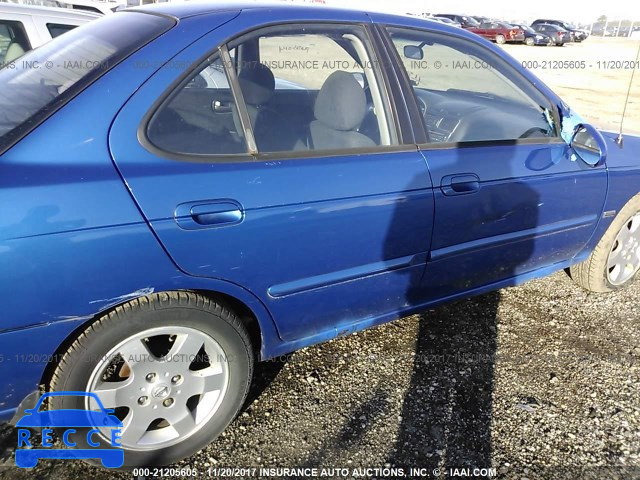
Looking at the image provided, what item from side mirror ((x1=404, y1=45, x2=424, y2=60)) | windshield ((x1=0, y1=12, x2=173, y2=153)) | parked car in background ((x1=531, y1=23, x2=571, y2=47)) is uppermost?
windshield ((x1=0, y1=12, x2=173, y2=153))

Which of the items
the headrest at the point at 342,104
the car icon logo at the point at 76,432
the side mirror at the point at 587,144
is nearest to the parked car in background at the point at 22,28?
the headrest at the point at 342,104

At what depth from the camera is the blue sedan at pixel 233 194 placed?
1667 millimetres

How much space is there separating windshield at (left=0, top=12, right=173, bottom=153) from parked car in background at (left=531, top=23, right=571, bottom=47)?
38.2 metres

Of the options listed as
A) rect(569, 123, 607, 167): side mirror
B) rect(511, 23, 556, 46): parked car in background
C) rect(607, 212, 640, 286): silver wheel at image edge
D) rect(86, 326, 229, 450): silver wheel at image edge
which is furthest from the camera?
rect(511, 23, 556, 46): parked car in background

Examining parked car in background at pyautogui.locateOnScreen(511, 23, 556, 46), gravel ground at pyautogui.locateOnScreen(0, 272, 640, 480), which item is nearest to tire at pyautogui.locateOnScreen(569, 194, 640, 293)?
gravel ground at pyautogui.locateOnScreen(0, 272, 640, 480)

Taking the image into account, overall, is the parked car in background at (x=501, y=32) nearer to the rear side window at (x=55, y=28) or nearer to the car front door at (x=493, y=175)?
the rear side window at (x=55, y=28)

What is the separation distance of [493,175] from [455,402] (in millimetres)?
1088

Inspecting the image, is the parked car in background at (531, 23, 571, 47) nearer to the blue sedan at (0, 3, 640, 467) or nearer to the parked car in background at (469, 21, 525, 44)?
the parked car in background at (469, 21, 525, 44)

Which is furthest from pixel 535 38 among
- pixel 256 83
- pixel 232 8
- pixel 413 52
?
pixel 232 8

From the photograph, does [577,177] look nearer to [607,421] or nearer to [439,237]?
[439,237]

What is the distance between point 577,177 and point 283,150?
171cm

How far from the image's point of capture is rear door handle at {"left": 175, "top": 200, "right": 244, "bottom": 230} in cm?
178

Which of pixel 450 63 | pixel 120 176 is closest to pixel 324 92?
pixel 450 63

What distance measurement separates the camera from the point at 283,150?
2.08 meters
